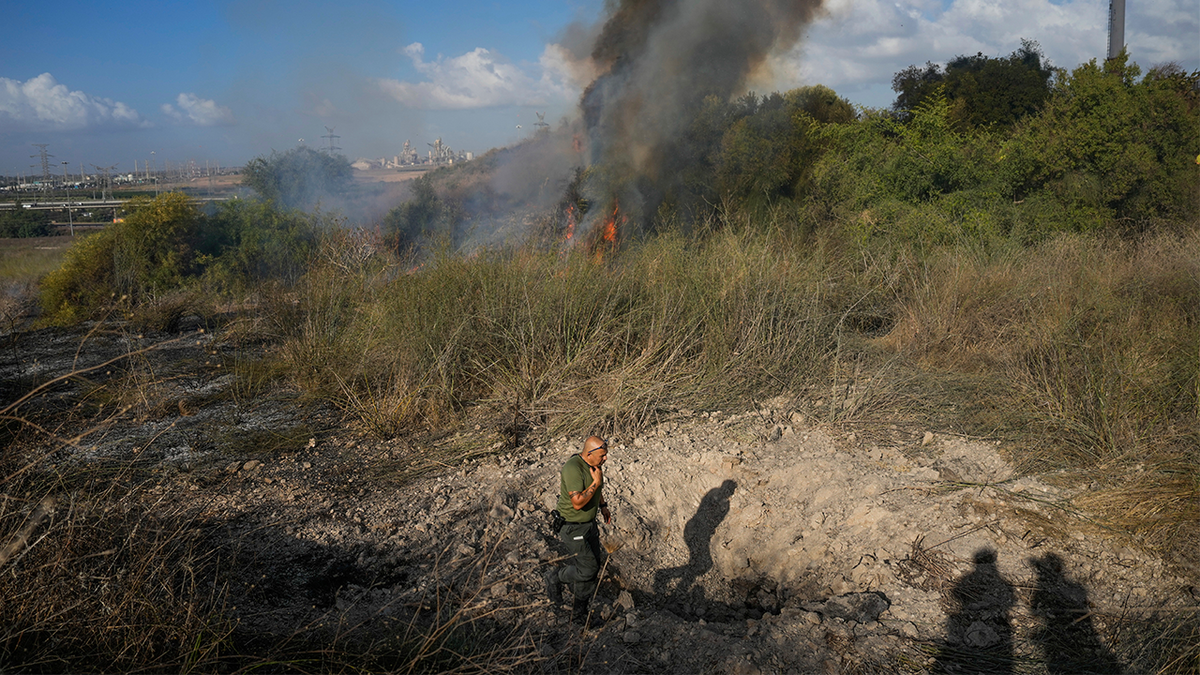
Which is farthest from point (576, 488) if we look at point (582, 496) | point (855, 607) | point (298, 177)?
point (298, 177)

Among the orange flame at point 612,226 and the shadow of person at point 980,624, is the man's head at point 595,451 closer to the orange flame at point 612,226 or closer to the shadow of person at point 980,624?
the shadow of person at point 980,624

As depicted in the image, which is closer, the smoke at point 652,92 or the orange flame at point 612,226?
the orange flame at point 612,226

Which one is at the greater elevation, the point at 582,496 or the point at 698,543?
the point at 582,496

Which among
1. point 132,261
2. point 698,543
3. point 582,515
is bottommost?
point 698,543

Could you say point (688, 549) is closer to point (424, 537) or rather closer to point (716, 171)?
point (424, 537)

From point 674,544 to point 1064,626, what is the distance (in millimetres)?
2092

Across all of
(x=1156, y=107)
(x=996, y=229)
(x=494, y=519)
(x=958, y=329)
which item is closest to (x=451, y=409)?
(x=494, y=519)

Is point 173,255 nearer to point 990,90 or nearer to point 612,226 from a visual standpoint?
point 612,226

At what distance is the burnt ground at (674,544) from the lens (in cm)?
292

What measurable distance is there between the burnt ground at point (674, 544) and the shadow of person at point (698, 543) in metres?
0.01

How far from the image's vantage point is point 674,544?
4266 mm

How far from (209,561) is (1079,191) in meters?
11.7

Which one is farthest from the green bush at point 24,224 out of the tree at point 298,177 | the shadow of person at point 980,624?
the shadow of person at point 980,624

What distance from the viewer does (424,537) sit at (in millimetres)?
3881
